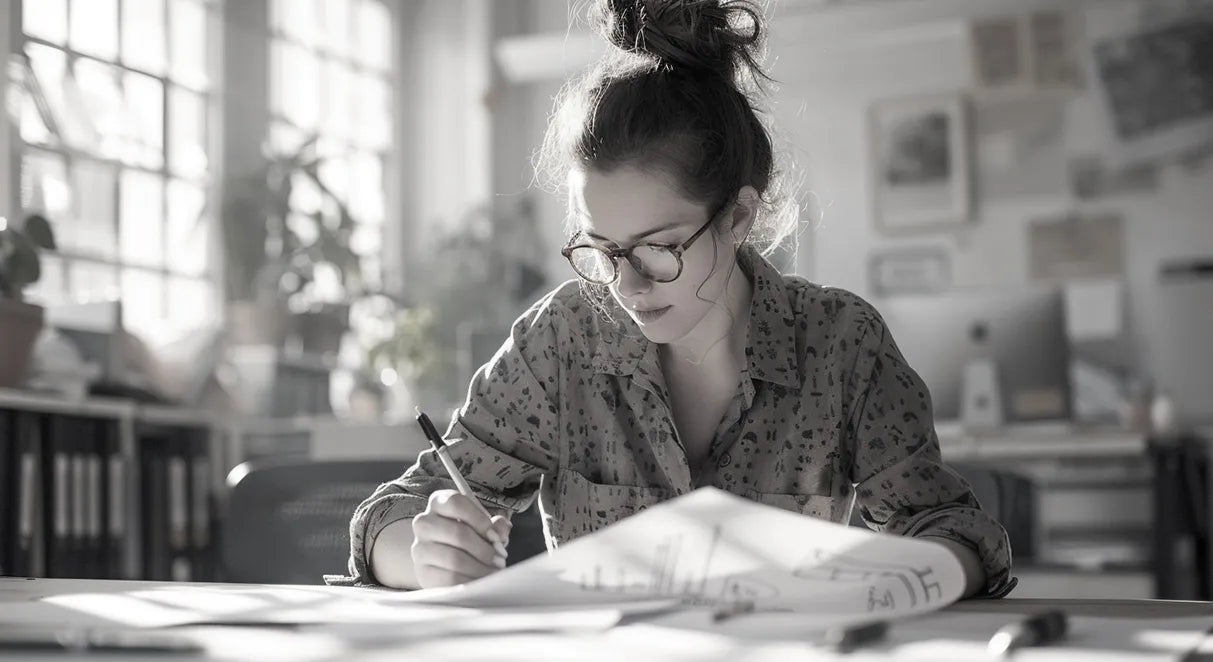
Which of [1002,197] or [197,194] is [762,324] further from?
[1002,197]

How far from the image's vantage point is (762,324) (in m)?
1.41

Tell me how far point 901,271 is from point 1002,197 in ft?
1.88

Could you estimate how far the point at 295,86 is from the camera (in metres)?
6.09

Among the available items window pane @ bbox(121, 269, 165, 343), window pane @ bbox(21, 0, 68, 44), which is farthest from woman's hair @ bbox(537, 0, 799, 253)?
window pane @ bbox(121, 269, 165, 343)

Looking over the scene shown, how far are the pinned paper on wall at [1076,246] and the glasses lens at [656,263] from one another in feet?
17.1

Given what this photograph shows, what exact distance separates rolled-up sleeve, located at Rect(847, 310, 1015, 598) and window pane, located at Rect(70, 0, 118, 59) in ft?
13.1

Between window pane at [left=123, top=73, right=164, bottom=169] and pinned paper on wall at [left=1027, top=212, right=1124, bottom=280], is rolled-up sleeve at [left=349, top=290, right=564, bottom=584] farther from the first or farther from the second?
pinned paper on wall at [left=1027, top=212, right=1124, bottom=280]

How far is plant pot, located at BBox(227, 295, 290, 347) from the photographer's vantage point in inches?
207

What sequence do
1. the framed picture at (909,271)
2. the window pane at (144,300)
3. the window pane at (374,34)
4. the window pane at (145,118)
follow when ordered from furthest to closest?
the window pane at (374,34) → the framed picture at (909,271) → the window pane at (145,118) → the window pane at (144,300)

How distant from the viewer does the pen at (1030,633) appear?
24.6 inches

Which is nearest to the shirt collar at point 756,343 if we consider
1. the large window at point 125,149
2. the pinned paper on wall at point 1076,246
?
the large window at point 125,149

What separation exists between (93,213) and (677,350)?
380cm

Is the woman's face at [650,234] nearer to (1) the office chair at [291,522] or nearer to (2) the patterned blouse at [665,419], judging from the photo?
(2) the patterned blouse at [665,419]

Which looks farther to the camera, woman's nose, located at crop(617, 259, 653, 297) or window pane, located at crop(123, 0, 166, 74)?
window pane, located at crop(123, 0, 166, 74)
